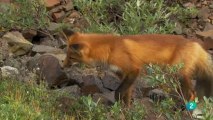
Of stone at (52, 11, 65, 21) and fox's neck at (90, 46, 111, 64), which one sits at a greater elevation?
fox's neck at (90, 46, 111, 64)

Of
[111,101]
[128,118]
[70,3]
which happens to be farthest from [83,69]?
[70,3]

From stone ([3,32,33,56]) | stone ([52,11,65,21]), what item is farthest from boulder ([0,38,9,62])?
stone ([52,11,65,21])

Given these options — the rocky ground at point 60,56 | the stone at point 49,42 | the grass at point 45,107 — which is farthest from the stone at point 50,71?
the stone at point 49,42

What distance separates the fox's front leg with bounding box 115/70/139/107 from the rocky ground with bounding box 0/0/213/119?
25cm

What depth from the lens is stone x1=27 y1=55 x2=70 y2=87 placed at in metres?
10.8

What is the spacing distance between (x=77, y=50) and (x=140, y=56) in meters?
1.08

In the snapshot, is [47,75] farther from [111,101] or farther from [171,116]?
[171,116]

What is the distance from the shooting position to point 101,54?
9.43 meters

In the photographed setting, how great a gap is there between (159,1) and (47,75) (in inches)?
140

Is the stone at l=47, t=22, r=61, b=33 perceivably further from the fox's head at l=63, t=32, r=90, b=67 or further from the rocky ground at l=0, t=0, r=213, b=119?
the fox's head at l=63, t=32, r=90, b=67

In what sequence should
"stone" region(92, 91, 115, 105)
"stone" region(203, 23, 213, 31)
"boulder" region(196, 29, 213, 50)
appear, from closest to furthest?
"stone" region(92, 91, 115, 105) → "boulder" region(196, 29, 213, 50) → "stone" region(203, 23, 213, 31)

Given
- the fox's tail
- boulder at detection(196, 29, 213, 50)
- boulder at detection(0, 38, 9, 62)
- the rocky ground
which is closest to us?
the fox's tail

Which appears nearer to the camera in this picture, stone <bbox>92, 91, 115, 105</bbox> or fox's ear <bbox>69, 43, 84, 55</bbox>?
fox's ear <bbox>69, 43, 84, 55</bbox>

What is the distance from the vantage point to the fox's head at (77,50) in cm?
923
